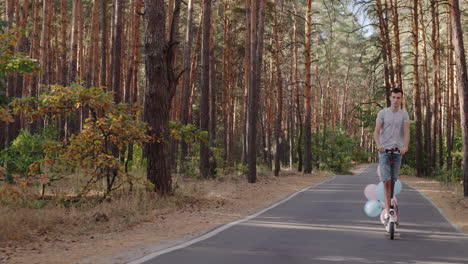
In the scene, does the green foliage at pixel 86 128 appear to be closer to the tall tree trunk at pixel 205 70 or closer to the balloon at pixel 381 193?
the balloon at pixel 381 193

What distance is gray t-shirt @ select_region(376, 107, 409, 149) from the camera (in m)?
8.25

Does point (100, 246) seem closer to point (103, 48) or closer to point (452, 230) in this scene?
point (452, 230)

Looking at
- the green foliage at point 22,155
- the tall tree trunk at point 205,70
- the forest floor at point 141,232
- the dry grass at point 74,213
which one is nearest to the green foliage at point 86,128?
the dry grass at point 74,213

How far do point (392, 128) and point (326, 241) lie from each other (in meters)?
2.18

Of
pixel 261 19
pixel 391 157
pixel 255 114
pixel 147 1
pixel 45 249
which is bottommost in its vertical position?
pixel 45 249

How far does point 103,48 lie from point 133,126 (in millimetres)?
11497

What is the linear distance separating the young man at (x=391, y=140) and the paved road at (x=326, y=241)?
2.86ft

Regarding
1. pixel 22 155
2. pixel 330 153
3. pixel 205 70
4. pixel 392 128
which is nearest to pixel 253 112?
pixel 205 70

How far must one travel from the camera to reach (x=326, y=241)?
788 cm

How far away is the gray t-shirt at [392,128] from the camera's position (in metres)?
8.25

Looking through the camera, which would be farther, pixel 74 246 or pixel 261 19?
pixel 261 19

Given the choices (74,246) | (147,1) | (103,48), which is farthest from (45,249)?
(103,48)

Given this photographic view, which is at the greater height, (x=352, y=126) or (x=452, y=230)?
(x=352, y=126)

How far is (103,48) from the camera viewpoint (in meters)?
22.6
